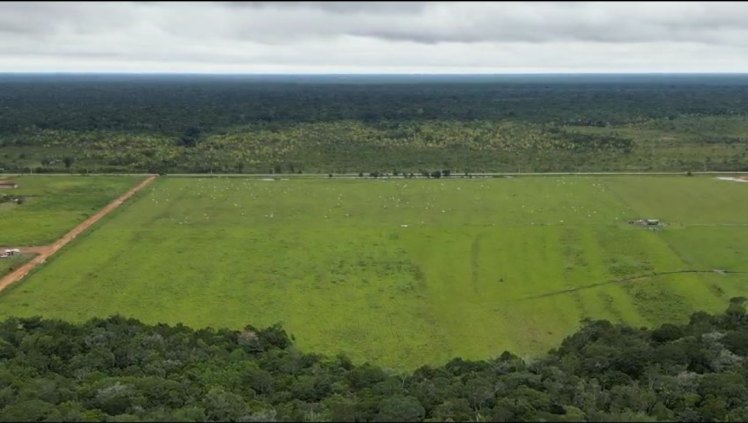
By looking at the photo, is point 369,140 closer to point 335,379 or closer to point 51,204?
point 51,204

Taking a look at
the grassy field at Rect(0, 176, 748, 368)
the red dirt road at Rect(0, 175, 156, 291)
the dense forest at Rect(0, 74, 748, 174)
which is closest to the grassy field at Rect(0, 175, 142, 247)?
the red dirt road at Rect(0, 175, 156, 291)

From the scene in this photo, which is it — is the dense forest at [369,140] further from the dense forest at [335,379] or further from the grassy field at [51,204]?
the dense forest at [335,379]

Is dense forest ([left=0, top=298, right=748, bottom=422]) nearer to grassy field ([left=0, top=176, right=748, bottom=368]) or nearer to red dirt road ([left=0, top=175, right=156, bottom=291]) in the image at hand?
grassy field ([left=0, top=176, right=748, bottom=368])

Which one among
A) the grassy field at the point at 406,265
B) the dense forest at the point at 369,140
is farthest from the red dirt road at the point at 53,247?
the dense forest at the point at 369,140

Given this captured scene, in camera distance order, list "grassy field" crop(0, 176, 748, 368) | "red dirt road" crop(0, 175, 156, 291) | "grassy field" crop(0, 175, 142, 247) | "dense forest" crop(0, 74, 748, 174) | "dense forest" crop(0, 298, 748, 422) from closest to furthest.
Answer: "dense forest" crop(0, 298, 748, 422), "grassy field" crop(0, 176, 748, 368), "red dirt road" crop(0, 175, 156, 291), "grassy field" crop(0, 175, 142, 247), "dense forest" crop(0, 74, 748, 174)

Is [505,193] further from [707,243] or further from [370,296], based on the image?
[370,296]

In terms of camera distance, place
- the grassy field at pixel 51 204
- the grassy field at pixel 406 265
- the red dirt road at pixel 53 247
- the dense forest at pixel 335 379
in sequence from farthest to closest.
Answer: the grassy field at pixel 51 204
the red dirt road at pixel 53 247
the grassy field at pixel 406 265
the dense forest at pixel 335 379

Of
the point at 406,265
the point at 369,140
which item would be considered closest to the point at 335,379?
the point at 406,265
